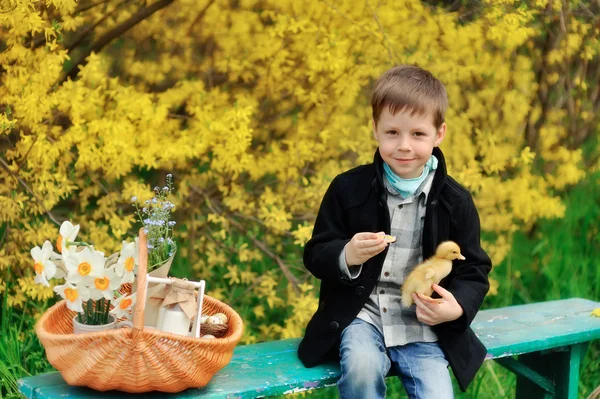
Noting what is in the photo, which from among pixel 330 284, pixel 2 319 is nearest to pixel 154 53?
pixel 2 319

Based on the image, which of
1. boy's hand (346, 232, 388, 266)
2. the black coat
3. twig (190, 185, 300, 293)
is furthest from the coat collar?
twig (190, 185, 300, 293)

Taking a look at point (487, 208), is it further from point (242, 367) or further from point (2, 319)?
point (2, 319)

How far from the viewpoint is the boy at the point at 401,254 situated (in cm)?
244

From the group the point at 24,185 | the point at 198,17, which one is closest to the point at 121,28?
the point at 198,17

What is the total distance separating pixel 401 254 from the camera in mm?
2547

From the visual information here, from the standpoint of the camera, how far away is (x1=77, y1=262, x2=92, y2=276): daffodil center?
2.11 metres

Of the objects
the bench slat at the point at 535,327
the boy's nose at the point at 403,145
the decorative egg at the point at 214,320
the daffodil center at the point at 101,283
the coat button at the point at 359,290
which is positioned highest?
the boy's nose at the point at 403,145

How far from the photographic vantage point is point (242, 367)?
2.52 metres

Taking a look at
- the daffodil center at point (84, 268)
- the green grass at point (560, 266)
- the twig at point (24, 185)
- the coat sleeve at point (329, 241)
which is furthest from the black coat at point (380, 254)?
the green grass at point (560, 266)

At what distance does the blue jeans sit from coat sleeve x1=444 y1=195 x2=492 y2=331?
0.13 m

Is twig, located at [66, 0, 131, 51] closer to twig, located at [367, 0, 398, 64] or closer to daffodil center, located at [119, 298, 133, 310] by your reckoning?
twig, located at [367, 0, 398, 64]

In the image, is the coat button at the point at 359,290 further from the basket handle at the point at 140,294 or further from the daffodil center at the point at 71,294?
the daffodil center at the point at 71,294

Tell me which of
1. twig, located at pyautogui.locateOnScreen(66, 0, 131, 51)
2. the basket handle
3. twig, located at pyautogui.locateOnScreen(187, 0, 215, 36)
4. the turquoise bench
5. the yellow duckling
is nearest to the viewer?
the basket handle

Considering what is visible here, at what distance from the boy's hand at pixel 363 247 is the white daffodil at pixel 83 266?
69 centimetres
